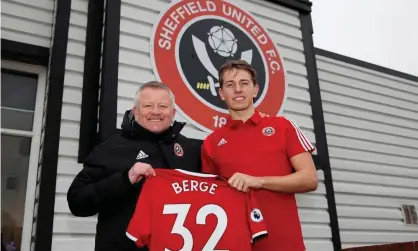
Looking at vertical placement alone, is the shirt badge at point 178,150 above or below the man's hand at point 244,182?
above

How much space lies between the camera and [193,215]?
6.48ft

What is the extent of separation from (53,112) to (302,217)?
330 centimetres

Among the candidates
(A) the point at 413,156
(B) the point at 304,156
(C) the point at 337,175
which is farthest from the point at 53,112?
(A) the point at 413,156

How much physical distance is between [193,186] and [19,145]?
103 inches

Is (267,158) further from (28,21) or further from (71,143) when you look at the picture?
(28,21)

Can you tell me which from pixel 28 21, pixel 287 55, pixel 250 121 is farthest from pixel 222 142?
pixel 287 55

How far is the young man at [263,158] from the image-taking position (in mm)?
2012

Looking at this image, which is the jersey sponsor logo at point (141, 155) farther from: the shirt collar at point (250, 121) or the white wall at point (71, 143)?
the white wall at point (71, 143)

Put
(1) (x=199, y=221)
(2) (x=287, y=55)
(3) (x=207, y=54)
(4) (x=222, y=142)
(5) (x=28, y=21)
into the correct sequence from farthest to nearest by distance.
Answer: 1. (2) (x=287, y=55)
2. (3) (x=207, y=54)
3. (5) (x=28, y=21)
4. (4) (x=222, y=142)
5. (1) (x=199, y=221)

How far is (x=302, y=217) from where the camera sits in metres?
5.06

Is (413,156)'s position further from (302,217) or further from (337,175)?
(302,217)

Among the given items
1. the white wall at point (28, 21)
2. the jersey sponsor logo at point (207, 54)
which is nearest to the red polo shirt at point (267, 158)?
the jersey sponsor logo at point (207, 54)

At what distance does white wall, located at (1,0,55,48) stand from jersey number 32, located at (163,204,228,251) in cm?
303

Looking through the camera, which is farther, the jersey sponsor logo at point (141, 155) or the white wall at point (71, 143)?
→ the white wall at point (71, 143)
